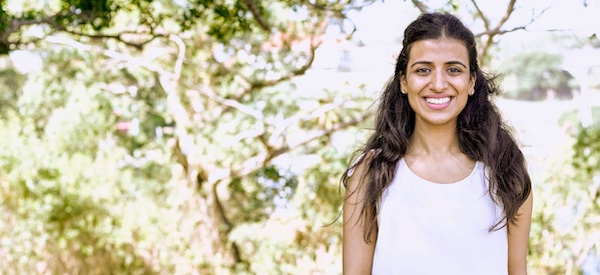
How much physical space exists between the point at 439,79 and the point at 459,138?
0.18 metres

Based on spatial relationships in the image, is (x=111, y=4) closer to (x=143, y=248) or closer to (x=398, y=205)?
(x=398, y=205)

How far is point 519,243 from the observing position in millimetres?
2012

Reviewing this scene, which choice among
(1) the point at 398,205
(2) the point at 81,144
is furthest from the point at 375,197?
(2) the point at 81,144

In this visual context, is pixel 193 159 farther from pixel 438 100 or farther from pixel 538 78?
pixel 538 78

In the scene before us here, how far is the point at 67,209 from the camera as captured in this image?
22.8 feet

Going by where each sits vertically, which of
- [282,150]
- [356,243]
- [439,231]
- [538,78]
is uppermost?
[439,231]

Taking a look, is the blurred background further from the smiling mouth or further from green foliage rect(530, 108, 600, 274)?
the smiling mouth

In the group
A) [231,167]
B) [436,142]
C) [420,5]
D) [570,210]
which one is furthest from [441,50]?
[231,167]

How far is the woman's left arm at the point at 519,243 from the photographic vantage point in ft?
6.54

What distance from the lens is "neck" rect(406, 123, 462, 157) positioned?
6.66ft

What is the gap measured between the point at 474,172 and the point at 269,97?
5586mm

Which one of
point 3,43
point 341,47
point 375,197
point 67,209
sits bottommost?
point 67,209

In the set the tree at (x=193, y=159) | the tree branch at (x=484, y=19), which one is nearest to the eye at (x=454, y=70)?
the tree branch at (x=484, y=19)

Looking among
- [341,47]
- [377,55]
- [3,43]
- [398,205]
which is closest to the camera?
[398,205]
